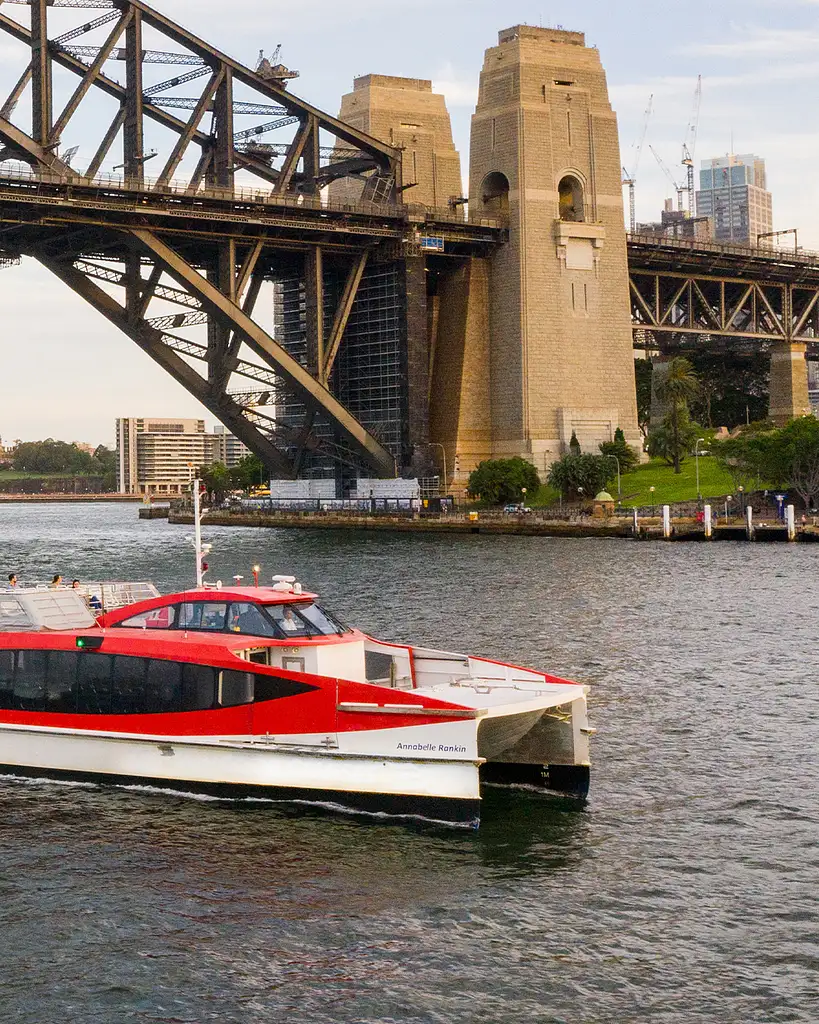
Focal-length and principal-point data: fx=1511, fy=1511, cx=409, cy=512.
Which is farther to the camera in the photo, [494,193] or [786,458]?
[494,193]

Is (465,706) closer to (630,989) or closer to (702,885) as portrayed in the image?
(702,885)

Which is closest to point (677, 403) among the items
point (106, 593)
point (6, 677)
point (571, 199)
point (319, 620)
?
point (571, 199)

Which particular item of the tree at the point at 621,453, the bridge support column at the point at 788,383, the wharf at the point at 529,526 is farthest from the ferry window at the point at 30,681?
the bridge support column at the point at 788,383

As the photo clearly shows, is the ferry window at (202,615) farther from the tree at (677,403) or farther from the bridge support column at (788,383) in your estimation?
the bridge support column at (788,383)

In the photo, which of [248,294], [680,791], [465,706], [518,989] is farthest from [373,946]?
[248,294]

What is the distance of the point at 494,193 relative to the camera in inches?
5153

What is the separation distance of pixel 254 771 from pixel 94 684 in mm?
3670

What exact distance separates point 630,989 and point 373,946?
3.50 metres

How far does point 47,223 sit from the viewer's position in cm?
10469

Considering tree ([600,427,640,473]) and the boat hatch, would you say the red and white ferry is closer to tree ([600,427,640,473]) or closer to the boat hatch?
the boat hatch

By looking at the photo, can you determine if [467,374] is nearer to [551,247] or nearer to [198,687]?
[551,247]

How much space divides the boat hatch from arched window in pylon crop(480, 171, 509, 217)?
104 metres

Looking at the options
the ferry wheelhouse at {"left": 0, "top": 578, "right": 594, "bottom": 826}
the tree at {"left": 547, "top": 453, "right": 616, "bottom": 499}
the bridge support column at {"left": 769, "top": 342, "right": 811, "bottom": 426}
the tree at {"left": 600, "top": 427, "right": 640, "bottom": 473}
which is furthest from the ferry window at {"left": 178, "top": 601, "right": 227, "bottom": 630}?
the bridge support column at {"left": 769, "top": 342, "right": 811, "bottom": 426}

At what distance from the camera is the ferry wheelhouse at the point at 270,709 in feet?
80.9
